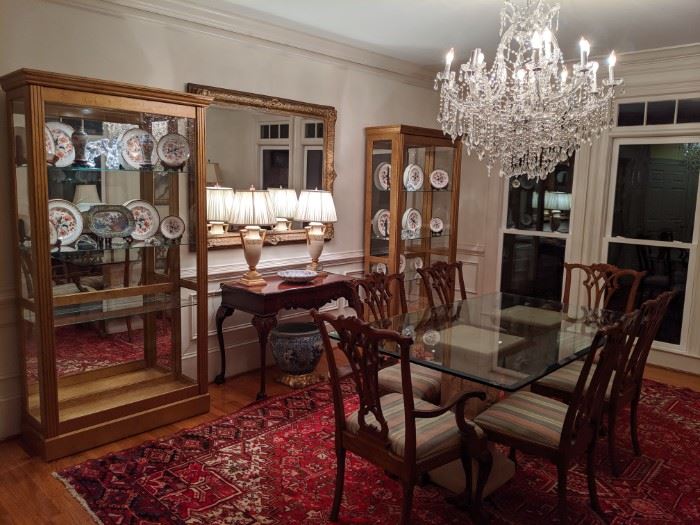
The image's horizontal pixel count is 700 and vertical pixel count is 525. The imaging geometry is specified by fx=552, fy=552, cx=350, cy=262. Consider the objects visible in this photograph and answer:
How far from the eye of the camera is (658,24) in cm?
356

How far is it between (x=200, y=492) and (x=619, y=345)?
1929mm

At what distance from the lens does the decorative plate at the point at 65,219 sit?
2.76 m

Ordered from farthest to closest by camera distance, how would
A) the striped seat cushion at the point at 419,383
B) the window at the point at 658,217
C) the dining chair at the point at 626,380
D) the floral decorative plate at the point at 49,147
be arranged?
the window at the point at 658,217, the striped seat cushion at the point at 419,383, the floral decorative plate at the point at 49,147, the dining chair at the point at 626,380

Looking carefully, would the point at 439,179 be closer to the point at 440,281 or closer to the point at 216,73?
the point at 440,281

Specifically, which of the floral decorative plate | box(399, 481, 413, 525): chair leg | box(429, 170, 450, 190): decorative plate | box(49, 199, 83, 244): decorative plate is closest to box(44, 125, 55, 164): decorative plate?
the floral decorative plate

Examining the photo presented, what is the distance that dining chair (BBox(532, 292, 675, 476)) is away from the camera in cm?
255

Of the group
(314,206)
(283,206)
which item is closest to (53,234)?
(283,206)

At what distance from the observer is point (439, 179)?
15.9 feet

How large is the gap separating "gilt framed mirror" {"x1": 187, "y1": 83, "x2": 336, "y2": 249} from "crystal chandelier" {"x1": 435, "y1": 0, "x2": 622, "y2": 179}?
4.61ft

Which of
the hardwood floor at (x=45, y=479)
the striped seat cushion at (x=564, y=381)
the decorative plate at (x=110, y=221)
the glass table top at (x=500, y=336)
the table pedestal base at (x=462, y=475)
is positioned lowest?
the hardwood floor at (x=45, y=479)

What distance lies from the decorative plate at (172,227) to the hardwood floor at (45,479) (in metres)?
1.11

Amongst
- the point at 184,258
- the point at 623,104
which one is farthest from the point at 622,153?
the point at 184,258

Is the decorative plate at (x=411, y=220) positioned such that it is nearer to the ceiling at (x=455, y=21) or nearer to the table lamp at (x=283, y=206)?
the table lamp at (x=283, y=206)

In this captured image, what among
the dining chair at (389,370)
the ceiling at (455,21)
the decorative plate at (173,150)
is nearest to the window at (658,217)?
the ceiling at (455,21)
